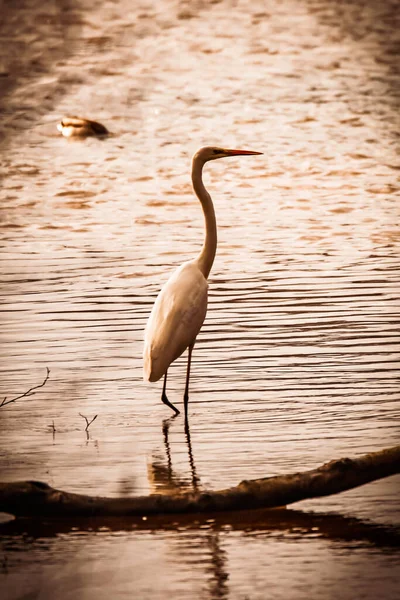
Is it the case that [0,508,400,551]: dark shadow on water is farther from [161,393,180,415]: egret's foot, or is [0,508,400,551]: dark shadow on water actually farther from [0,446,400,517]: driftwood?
[161,393,180,415]: egret's foot

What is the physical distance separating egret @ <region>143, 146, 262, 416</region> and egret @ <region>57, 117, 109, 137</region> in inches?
628

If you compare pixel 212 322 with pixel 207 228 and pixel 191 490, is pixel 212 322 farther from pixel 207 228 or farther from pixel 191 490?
→ pixel 191 490

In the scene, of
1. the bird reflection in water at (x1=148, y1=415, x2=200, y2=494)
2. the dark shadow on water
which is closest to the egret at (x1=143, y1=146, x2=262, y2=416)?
the bird reflection in water at (x1=148, y1=415, x2=200, y2=494)

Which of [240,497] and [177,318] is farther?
[177,318]

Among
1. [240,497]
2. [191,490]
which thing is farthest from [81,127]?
[240,497]

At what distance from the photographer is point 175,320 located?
8156 millimetres

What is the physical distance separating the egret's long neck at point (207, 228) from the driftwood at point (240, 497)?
3477 mm

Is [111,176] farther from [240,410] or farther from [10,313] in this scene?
[240,410]

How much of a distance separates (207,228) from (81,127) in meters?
15.9

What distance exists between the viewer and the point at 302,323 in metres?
10.1

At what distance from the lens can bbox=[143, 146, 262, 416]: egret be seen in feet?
25.8

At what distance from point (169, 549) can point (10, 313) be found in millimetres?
5716

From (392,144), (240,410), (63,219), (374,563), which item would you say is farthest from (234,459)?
(392,144)

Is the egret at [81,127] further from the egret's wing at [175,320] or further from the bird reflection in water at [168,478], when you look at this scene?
the bird reflection in water at [168,478]
